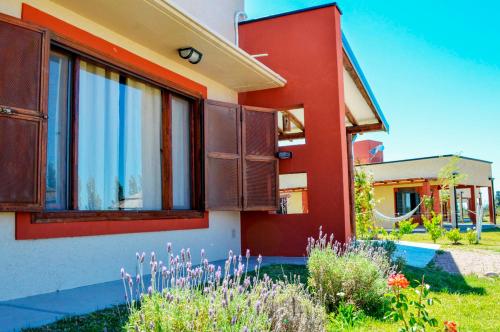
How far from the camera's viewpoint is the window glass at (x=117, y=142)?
5.29 metres

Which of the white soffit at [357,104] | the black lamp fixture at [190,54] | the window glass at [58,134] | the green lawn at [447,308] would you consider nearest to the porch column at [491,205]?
the white soffit at [357,104]

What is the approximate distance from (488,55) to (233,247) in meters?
13.7

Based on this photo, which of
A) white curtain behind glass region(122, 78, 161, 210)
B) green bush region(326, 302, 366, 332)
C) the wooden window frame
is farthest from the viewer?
white curtain behind glass region(122, 78, 161, 210)

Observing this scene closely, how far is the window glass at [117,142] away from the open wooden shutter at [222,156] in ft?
2.80

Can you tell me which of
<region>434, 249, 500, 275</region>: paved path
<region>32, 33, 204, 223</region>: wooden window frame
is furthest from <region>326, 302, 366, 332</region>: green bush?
<region>434, 249, 500, 275</region>: paved path

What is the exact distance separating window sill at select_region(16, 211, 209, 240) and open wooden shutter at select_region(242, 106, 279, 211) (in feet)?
3.18

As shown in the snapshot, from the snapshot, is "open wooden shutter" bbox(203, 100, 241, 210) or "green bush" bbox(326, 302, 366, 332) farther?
"open wooden shutter" bbox(203, 100, 241, 210)

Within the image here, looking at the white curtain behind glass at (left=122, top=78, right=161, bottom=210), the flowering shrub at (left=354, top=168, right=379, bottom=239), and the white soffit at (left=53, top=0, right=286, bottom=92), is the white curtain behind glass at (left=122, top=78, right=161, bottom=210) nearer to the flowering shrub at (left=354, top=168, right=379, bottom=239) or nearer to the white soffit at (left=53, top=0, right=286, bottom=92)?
the white soffit at (left=53, top=0, right=286, bottom=92)

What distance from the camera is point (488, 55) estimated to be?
1719 cm

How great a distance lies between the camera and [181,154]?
275 inches

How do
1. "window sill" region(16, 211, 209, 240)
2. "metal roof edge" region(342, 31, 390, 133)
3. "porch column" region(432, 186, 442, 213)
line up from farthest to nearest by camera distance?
"porch column" region(432, 186, 442, 213) < "metal roof edge" region(342, 31, 390, 133) < "window sill" region(16, 211, 209, 240)

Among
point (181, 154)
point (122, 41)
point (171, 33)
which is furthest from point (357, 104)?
point (122, 41)

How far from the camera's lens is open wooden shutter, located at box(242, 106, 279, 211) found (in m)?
7.61

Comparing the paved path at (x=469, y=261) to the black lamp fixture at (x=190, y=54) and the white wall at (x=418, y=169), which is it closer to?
the black lamp fixture at (x=190, y=54)
